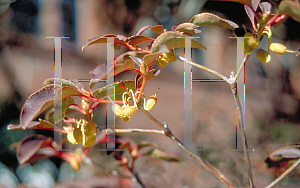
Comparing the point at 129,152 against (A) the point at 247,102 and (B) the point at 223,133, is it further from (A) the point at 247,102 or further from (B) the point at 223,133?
(A) the point at 247,102

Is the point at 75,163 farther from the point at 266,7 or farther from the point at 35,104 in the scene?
the point at 266,7

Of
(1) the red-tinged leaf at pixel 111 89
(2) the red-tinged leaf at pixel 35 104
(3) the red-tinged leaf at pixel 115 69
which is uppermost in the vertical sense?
(3) the red-tinged leaf at pixel 115 69

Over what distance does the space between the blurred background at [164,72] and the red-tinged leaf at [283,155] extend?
45 cm

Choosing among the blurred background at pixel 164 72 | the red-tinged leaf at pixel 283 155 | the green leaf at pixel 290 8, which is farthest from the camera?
the blurred background at pixel 164 72

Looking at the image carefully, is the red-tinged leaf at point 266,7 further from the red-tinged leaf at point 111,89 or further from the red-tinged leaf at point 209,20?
the red-tinged leaf at point 111,89

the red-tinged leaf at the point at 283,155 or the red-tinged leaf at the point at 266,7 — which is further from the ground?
the red-tinged leaf at the point at 266,7

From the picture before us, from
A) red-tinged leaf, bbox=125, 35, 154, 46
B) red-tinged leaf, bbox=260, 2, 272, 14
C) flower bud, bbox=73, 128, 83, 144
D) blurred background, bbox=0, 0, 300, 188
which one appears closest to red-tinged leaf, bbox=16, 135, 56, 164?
flower bud, bbox=73, 128, 83, 144

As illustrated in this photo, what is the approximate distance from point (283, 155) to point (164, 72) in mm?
621

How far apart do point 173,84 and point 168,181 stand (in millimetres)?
397

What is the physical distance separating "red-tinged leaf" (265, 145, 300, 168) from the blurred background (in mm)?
454

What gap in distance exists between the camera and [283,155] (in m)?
0.32

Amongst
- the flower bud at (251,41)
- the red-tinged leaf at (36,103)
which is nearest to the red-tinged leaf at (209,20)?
the flower bud at (251,41)

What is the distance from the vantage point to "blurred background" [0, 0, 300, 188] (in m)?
0.80

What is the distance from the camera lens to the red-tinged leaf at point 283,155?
1.03ft
